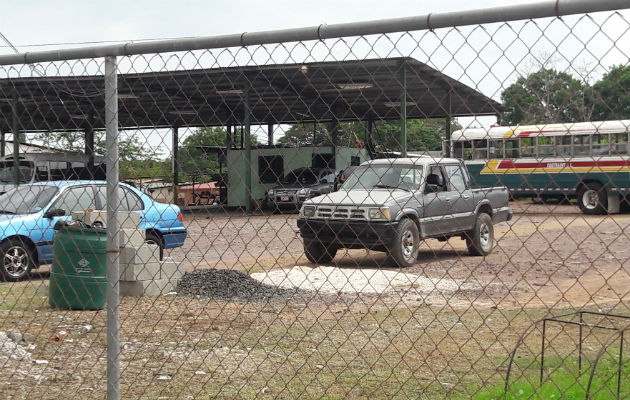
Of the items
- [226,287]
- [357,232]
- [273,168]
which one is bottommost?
[226,287]

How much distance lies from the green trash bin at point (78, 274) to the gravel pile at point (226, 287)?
168 cm

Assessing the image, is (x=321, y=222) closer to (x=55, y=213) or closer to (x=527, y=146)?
(x=55, y=213)

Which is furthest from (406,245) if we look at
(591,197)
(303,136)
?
(303,136)

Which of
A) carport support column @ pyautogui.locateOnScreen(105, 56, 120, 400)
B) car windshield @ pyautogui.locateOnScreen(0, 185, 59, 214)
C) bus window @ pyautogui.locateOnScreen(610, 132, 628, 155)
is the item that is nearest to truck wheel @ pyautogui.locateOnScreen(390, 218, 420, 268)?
car windshield @ pyautogui.locateOnScreen(0, 185, 59, 214)

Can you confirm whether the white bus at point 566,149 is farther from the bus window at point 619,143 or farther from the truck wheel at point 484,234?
the truck wheel at point 484,234

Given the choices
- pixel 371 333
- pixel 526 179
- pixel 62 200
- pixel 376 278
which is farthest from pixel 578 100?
pixel 62 200

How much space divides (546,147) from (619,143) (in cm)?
96

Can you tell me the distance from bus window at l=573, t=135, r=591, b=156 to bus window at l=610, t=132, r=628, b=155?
101mm

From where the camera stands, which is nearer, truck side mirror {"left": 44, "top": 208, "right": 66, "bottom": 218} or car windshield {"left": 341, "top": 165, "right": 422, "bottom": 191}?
car windshield {"left": 341, "top": 165, "right": 422, "bottom": 191}

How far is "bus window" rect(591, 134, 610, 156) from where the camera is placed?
3.45 metres

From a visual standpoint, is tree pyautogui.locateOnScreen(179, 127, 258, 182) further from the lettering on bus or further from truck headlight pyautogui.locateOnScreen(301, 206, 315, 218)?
truck headlight pyautogui.locateOnScreen(301, 206, 315, 218)

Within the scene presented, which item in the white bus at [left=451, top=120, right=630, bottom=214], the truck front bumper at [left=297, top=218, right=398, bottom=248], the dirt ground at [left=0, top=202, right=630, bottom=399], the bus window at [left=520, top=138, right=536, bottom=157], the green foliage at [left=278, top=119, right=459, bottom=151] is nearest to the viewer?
the white bus at [left=451, top=120, right=630, bottom=214]

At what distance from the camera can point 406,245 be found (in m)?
11.9

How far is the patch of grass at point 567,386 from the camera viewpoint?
4.41 metres
